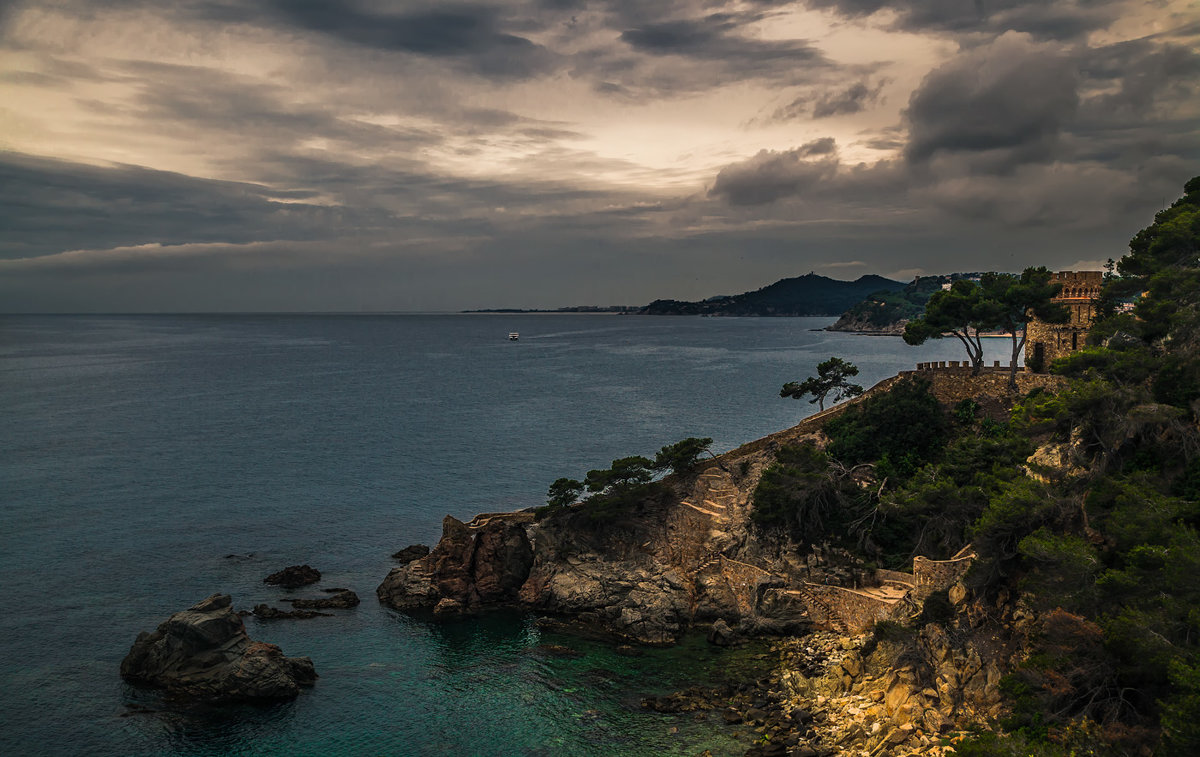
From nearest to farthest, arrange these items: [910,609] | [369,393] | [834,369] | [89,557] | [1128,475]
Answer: [1128,475] → [910,609] → [89,557] → [834,369] → [369,393]

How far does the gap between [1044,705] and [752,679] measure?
14776 mm

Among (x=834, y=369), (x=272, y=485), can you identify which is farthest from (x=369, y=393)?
(x=834, y=369)

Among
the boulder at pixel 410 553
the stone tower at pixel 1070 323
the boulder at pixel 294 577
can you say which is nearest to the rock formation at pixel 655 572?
the boulder at pixel 410 553

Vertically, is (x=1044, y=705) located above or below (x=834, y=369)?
below

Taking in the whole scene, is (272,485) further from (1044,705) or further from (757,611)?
(1044,705)

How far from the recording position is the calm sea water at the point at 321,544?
3497 centimetres

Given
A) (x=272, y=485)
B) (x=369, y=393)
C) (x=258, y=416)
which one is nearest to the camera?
(x=272, y=485)

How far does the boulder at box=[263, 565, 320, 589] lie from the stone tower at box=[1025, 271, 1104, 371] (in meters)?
54.2

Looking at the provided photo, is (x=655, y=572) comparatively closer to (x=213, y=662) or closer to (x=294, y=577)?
(x=294, y=577)

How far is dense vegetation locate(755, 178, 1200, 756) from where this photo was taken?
927 inches

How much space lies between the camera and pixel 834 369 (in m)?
66.6

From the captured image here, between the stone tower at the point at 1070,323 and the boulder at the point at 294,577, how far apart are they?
5422cm

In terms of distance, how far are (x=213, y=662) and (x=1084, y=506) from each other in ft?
134

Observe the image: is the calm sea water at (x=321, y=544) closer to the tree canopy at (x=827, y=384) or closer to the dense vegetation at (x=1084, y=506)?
the dense vegetation at (x=1084, y=506)
